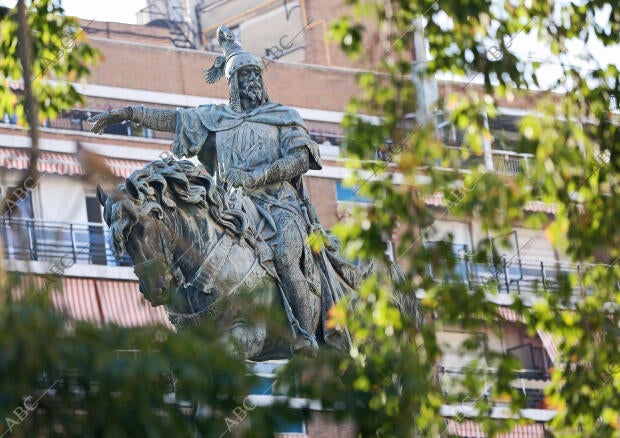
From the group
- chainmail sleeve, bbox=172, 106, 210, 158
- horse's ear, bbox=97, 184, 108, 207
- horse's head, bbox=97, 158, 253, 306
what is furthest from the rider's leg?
horse's ear, bbox=97, 184, 108, 207

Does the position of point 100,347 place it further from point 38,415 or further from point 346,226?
point 346,226

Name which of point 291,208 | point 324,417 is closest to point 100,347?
point 324,417

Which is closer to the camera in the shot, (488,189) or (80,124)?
(488,189)

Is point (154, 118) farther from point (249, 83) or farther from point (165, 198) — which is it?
point (165, 198)

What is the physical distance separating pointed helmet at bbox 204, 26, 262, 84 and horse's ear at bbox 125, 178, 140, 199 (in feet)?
7.06

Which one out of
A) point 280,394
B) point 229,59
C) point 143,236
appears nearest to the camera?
point 280,394

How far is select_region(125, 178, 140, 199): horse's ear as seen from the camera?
19031 millimetres

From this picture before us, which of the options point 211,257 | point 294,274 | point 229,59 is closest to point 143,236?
point 211,257

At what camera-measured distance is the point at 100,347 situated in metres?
13.7

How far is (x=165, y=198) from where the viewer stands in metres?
19.3

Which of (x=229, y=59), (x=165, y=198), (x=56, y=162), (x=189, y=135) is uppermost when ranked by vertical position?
(x=56, y=162)

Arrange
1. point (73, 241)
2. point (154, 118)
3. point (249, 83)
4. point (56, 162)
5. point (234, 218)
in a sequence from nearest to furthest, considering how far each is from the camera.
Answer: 1. point (234, 218)
2. point (154, 118)
3. point (249, 83)
4. point (73, 241)
5. point (56, 162)

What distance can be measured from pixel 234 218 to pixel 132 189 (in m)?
1.11

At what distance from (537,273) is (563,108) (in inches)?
1299
